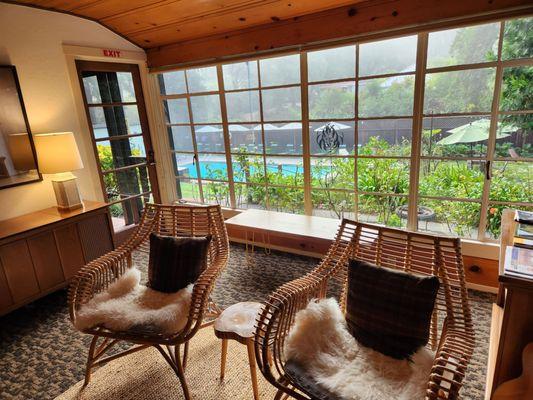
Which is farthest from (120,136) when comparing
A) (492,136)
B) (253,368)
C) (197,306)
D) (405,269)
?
(492,136)

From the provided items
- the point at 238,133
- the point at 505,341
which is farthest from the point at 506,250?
the point at 238,133

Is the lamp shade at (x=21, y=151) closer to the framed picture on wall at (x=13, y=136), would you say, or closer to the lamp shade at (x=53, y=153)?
the framed picture on wall at (x=13, y=136)

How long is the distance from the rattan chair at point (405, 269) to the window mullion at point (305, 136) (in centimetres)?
151

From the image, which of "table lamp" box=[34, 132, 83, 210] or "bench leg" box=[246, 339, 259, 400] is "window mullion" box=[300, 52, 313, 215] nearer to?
"bench leg" box=[246, 339, 259, 400]

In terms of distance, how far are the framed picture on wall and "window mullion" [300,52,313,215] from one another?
7.85ft

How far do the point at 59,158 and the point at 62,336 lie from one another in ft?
4.54

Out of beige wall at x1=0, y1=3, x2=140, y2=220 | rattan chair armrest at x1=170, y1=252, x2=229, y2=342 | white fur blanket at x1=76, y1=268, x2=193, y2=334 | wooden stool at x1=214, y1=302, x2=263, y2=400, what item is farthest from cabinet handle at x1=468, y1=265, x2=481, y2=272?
beige wall at x1=0, y1=3, x2=140, y2=220

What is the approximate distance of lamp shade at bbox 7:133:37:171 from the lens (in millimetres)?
2715

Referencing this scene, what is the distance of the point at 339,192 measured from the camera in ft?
10.5

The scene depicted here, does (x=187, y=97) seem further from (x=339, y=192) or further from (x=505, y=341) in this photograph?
(x=505, y=341)

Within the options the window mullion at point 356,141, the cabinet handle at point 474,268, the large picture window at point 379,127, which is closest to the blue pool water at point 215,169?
the large picture window at point 379,127

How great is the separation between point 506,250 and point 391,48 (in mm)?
1864

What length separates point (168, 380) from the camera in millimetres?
1906

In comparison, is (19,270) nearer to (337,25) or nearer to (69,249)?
(69,249)
